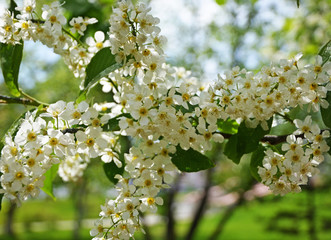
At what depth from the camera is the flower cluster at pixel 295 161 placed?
62 cm

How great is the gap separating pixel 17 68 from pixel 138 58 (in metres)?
0.29

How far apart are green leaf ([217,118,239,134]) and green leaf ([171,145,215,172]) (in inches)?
2.8

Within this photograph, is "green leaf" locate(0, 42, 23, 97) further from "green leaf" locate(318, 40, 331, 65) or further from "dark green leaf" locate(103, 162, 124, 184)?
"green leaf" locate(318, 40, 331, 65)

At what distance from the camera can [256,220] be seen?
621 centimetres

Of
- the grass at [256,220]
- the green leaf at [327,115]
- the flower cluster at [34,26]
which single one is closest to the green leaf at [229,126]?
the green leaf at [327,115]

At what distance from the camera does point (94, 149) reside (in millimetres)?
610

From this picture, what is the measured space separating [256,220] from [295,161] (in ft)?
19.4

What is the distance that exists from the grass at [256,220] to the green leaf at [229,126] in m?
4.00

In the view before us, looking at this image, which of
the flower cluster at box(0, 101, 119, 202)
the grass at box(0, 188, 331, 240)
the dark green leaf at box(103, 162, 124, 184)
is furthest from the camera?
the grass at box(0, 188, 331, 240)

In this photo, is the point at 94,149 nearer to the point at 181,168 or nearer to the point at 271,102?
the point at 181,168

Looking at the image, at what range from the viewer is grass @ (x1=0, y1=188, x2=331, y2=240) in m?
5.22

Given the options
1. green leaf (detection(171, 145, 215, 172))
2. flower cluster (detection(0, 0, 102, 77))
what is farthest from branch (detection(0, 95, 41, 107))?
green leaf (detection(171, 145, 215, 172))

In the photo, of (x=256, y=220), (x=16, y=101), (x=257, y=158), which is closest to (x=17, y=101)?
(x=16, y=101)

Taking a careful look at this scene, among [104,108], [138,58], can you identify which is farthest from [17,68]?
[138,58]
